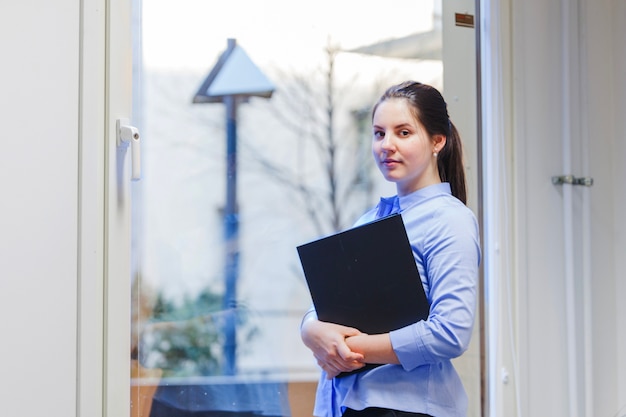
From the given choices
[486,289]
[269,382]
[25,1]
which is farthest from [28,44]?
[486,289]

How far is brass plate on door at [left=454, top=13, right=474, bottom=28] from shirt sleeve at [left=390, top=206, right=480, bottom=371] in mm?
793

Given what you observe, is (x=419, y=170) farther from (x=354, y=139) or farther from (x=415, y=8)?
(x=415, y=8)

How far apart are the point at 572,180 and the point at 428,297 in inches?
32.1

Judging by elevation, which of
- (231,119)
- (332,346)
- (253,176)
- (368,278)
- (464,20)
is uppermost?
(464,20)

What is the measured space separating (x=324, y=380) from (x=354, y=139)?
0.71 m

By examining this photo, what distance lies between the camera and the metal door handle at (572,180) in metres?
1.85

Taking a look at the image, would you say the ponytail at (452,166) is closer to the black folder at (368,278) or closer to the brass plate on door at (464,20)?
the black folder at (368,278)

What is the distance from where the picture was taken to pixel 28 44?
1.12 metres

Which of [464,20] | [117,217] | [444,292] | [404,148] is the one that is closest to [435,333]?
[444,292]

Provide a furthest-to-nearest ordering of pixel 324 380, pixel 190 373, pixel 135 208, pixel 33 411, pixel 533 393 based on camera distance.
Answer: pixel 533 393 < pixel 190 373 < pixel 135 208 < pixel 324 380 < pixel 33 411

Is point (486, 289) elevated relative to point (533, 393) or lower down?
elevated

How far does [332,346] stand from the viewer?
1206 millimetres

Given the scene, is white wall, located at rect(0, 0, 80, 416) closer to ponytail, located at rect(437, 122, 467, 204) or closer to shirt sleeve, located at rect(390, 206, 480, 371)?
shirt sleeve, located at rect(390, 206, 480, 371)

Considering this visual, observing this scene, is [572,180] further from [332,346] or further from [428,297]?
[332,346]
